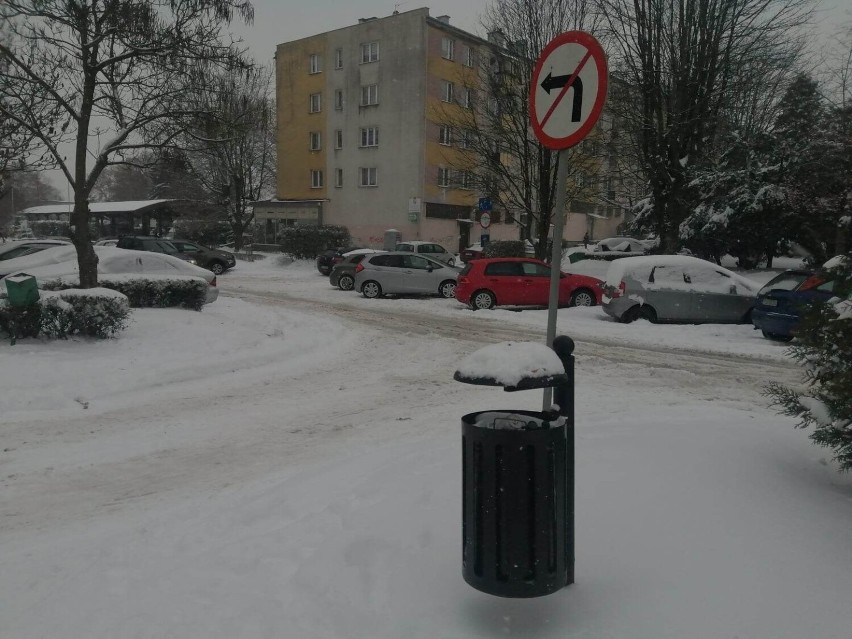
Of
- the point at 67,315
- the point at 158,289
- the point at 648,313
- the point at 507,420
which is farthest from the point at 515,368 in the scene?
the point at 648,313

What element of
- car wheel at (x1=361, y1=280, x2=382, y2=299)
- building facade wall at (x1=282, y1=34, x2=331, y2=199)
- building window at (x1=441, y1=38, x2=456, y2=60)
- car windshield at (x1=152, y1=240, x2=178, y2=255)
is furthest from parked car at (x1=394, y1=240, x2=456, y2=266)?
building facade wall at (x1=282, y1=34, x2=331, y2=199)

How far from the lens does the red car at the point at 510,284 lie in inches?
650

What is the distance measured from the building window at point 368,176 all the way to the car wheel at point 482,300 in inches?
1014

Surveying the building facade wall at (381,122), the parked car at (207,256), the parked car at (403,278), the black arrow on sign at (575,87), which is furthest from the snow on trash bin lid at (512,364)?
the building facade wall at (381,122)

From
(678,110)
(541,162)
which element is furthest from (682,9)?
(541,162)

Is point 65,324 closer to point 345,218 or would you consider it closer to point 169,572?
point 169,572

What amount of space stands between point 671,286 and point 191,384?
33.6 feet

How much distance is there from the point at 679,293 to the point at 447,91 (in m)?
29.5

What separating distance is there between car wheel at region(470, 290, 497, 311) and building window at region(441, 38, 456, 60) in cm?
2741

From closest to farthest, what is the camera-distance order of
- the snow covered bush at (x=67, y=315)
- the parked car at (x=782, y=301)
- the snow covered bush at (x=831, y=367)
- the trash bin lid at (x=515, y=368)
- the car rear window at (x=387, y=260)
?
1. the trash bin lid at (x=515, y=368)
2. the snow covered bush at (x=831, y=367)
3. the snow covered bush at (x=67, y=315)
4. the parked car at (x=782, y=301)
5. the car rear window at (x=387, y=260)

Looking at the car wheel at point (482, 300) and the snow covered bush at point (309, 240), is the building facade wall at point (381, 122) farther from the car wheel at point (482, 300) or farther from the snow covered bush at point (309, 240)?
the car wheel at point (482, 300)

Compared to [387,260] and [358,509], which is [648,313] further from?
[358,509]

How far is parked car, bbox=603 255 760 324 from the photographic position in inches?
543

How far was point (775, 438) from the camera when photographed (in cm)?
516
